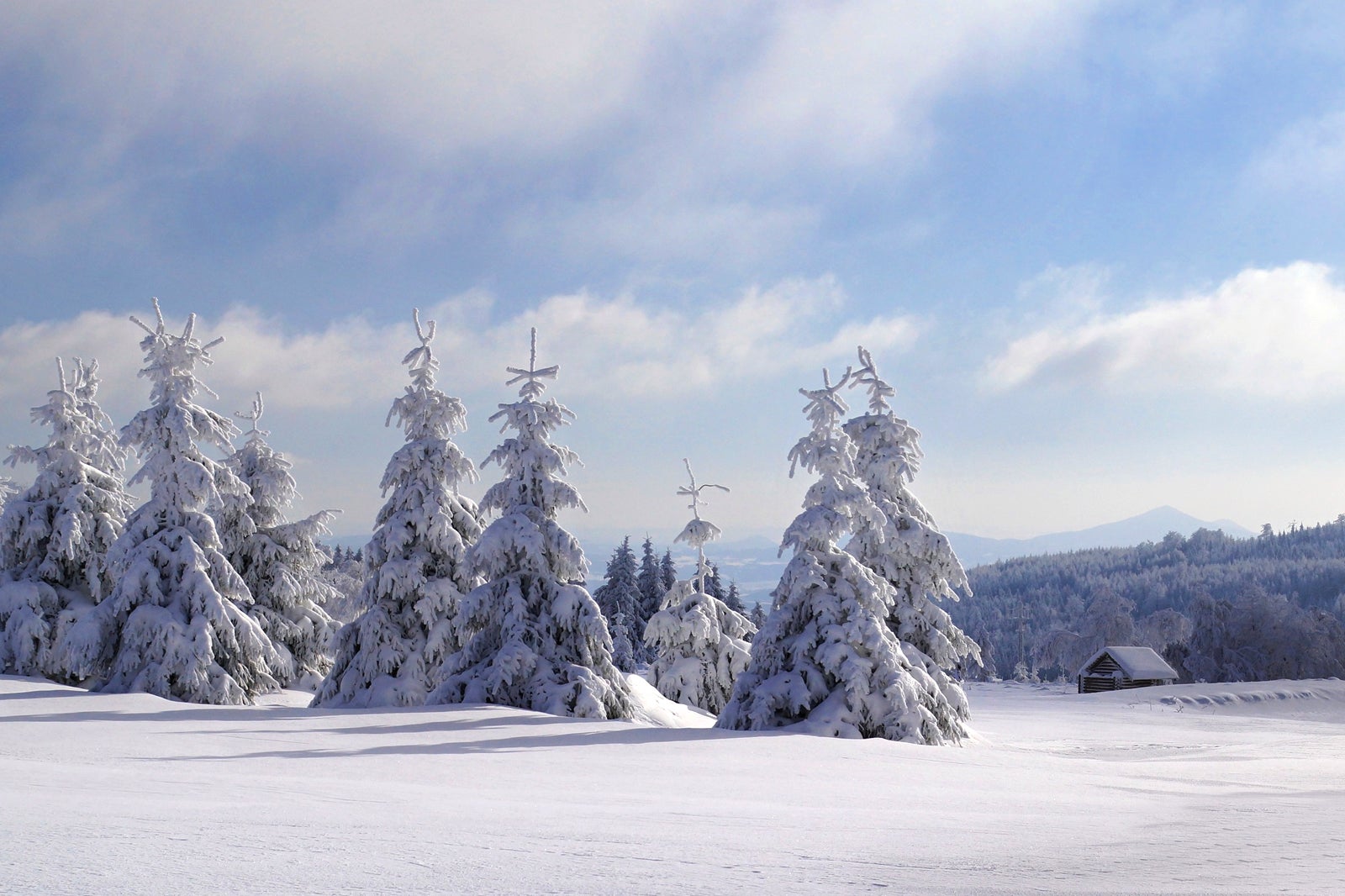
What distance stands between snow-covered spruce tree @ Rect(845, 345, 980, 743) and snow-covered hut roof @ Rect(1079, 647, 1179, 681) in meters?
45.8

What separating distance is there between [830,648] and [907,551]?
7247 millimetres

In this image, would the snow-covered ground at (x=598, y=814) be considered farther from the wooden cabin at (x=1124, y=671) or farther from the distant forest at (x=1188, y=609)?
the wooden cabin at (x=1124, y=671)

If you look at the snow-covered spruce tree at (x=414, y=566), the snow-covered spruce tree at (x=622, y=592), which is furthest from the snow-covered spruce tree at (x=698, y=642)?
the snow-covered spruce tree at (x=622, y=592)

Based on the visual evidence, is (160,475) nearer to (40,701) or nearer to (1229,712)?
(40,701)

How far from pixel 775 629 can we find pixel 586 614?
192 inches

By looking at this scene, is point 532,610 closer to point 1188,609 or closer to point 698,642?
point 698,642

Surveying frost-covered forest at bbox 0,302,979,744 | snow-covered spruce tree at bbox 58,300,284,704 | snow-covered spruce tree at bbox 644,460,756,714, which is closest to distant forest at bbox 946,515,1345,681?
snow-covered spruce tree at bbox 644,460,756,714

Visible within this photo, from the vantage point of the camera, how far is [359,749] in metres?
13.7

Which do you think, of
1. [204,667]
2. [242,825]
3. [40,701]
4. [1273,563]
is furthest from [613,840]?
[1273,563]

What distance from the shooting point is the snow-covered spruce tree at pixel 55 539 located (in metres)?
27.0

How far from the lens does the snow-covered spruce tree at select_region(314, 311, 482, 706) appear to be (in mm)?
24125

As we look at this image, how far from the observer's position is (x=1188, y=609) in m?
117

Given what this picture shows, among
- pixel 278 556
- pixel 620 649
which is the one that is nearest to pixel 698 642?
pixel 278 556

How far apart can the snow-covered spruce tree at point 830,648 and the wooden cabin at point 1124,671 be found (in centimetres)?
5232
